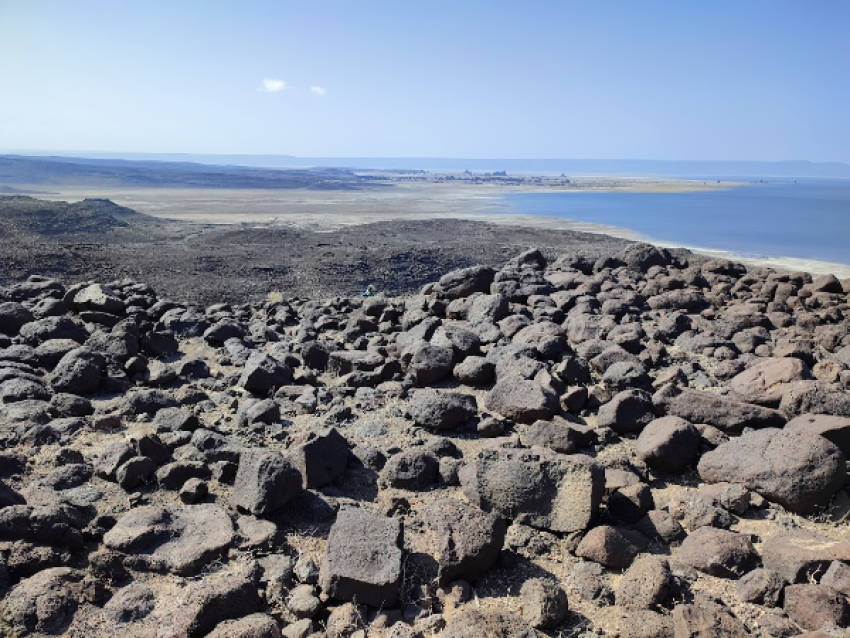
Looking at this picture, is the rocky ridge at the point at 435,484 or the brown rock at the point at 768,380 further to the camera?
the brown rock at the point at 768,380

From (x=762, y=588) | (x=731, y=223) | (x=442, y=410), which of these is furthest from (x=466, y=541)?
(x=731, y=223)

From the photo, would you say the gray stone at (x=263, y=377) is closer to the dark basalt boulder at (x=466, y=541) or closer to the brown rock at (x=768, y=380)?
the dark basalt boulder at (x=466, y=541)

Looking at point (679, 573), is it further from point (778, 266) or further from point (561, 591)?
point (778, 266)

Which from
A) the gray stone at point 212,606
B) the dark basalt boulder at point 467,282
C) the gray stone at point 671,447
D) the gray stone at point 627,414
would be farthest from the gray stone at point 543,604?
the dark basalt boulder at point 467,282

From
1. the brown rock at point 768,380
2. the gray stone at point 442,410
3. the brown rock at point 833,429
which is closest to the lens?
the brown rock at point 833,429

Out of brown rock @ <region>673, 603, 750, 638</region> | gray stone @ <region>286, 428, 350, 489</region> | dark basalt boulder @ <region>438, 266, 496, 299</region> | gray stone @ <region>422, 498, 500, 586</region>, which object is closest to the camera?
brown rock @ <region>673, 603, 750, 638</region>

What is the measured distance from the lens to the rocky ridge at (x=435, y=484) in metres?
3.95

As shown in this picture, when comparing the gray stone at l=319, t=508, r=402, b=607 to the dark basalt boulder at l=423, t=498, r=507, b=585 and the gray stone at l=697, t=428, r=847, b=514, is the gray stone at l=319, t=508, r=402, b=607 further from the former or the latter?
the gray stone at l=697, t=428, r=847, b=514

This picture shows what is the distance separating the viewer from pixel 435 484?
573 centimetres

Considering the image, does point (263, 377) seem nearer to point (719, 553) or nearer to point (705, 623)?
point (719, 553)

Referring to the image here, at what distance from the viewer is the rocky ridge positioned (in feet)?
13.0

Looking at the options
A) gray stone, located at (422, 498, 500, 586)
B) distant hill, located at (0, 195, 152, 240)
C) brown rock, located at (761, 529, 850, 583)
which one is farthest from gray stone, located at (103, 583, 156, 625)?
distant hill, located at (0, 195, 152, 240)

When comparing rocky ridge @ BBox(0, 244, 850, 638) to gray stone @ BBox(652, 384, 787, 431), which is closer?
rocky ridge @ BBox(0, 244, 850, 638)

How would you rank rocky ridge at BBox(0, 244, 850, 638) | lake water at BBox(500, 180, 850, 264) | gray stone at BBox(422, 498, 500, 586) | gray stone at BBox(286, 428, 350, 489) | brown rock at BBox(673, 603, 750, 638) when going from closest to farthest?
brown rock at BBox(673, 603, 750, 638)
rocky ridge at BBox(0, 244, 850, 638)
gray stone at BBox(422, 498, 500, 586)
gray stone at BBox(286, 428, 350, 489)
lake water at BBox(500, 180, 850, 264)
